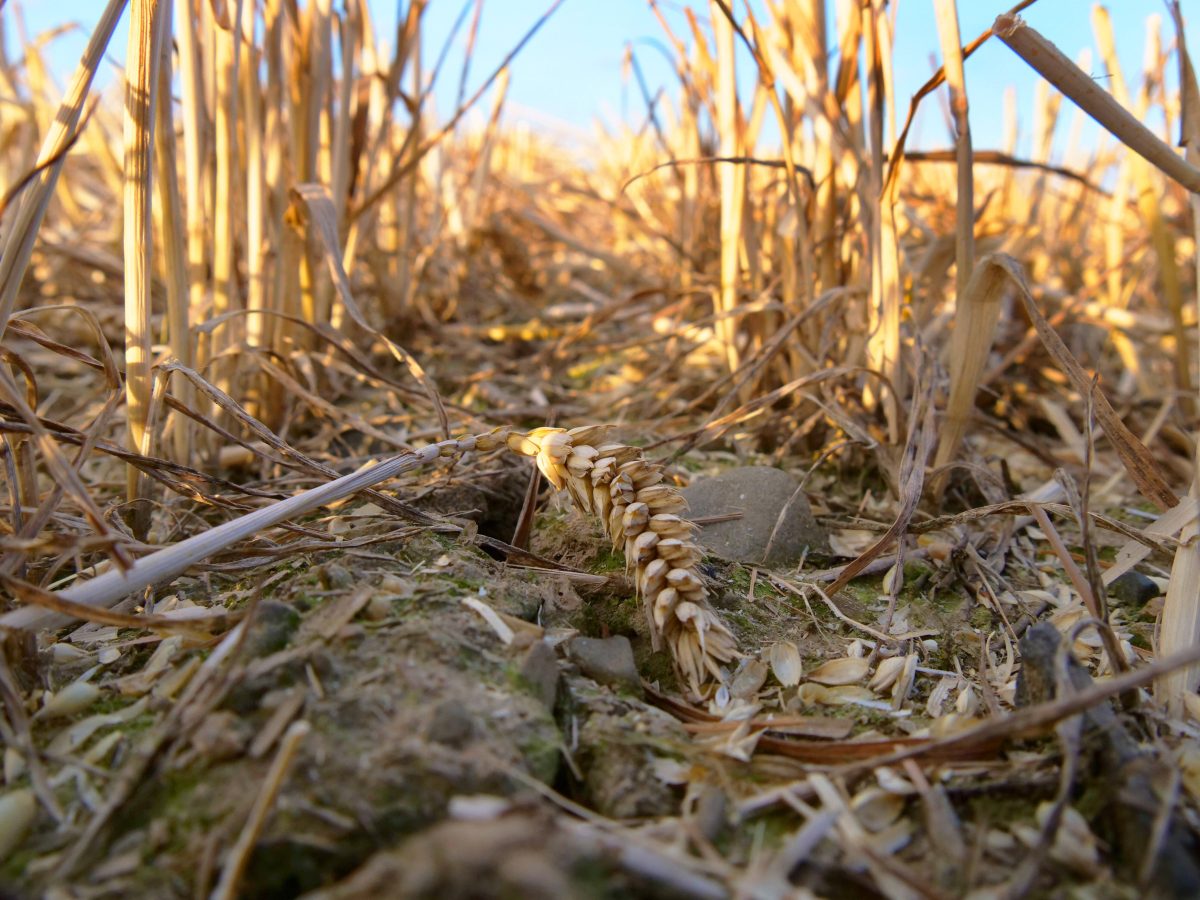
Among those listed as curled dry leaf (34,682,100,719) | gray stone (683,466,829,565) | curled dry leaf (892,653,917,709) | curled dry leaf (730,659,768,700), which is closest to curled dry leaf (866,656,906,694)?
curled dry leaf (892,653,917,709)

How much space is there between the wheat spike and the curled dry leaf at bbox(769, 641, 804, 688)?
47 mm

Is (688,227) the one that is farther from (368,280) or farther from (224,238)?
(224,238)

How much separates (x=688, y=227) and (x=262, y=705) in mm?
1687

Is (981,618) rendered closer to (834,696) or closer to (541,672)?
(834,696)

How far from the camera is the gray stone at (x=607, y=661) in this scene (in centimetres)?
79

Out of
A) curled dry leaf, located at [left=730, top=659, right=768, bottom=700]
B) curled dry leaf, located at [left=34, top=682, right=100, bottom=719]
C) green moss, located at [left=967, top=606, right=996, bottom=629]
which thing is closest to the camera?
curled dry leaf, located at [left=34, top=682, right=100, bottom=719]

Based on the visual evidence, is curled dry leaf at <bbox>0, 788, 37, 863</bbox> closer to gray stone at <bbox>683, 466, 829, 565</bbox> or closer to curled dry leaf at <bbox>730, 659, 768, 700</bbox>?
curled dry leaf at <bbox>730, 659, 768, 700</bbox>

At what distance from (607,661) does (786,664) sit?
0.19 meters

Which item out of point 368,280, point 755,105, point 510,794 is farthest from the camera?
point 368,280

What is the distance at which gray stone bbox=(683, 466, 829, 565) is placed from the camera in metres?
1.08

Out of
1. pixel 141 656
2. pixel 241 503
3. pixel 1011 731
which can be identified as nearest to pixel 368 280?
pixel 241 503

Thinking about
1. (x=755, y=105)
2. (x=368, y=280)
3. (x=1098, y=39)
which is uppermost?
(x=1098, y=39)

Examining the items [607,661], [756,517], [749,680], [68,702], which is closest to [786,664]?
[749,680]

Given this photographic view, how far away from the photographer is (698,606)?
82 centimetres
